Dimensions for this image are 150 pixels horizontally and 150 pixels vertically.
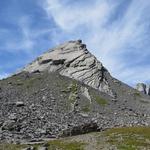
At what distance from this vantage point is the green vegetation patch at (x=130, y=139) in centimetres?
7731

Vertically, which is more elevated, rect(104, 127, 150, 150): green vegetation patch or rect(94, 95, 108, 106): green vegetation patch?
rect(94, 95, 108, 106): green vegetation patch

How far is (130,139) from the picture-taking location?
86.0 metres

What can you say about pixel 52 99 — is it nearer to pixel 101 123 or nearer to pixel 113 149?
pixel 101 123

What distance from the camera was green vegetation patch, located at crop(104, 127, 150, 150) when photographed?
7731cm

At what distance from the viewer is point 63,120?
5290 inches

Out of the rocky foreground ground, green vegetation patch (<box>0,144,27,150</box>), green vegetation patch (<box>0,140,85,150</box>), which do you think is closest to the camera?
the rocky foreground ground

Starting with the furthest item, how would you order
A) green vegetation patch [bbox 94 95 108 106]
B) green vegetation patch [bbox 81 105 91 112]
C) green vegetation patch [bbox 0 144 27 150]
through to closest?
green vegetation patch [bbox 94 95 108 106] → green vegetation patch [bbox 81 105 91 112] → green vegetation patch [bbox 0 144 27 150]

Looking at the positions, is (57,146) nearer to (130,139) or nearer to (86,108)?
(130,139)

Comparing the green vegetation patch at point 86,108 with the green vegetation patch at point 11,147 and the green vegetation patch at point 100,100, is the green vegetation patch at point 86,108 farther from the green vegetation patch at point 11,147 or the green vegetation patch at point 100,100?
the green vegetation patch at point 11,147

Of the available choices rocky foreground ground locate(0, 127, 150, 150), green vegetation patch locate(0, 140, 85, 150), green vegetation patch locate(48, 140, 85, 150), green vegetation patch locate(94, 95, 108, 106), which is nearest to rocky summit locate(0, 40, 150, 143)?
green vegetation patch locate(94, 95, 108, 106)

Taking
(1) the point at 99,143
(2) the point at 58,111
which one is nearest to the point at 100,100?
(2) the point at 58,111

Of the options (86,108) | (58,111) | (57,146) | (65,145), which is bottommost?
(57,146)

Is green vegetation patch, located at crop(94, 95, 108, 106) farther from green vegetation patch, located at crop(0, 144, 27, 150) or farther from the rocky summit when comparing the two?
green vegetation patch, located at crop(0, 144, 27, 150)

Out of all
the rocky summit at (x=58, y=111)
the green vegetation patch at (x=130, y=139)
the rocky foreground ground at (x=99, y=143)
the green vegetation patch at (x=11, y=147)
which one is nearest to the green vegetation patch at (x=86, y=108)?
the rocky summit at (x=58, y=111)
